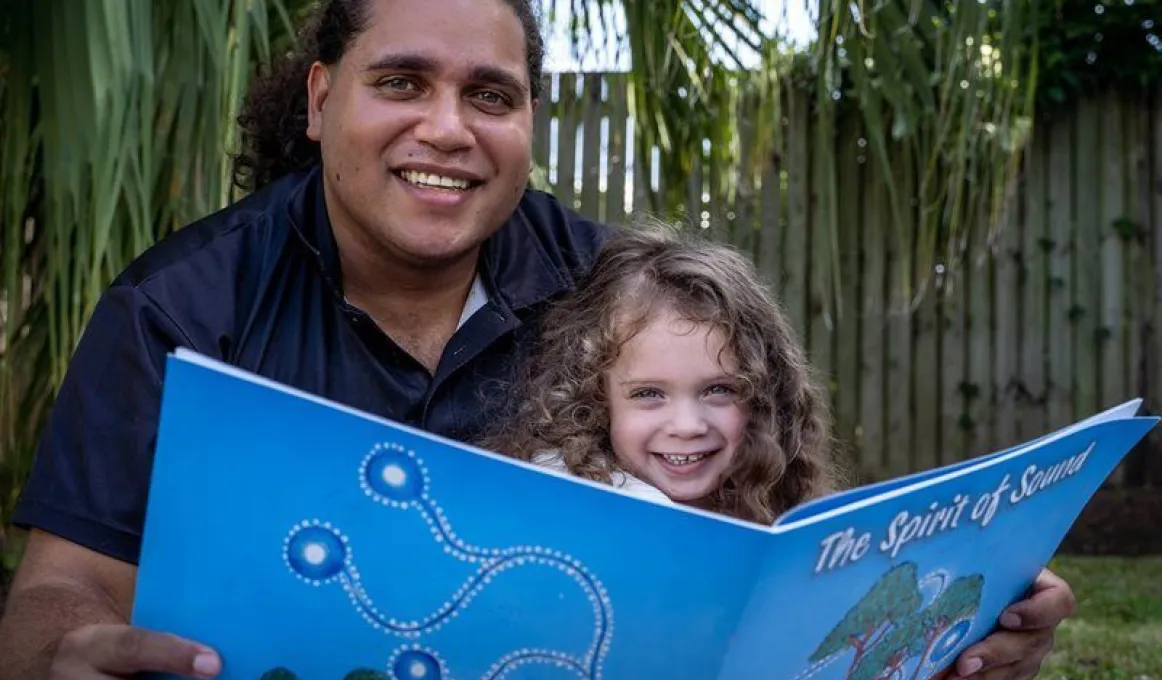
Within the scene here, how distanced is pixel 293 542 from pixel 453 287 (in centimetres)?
75

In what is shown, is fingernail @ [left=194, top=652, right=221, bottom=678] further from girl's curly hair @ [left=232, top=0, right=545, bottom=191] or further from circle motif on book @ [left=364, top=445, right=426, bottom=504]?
girl's curly hair @ [left=232, top=0, right=545, bottom=191]

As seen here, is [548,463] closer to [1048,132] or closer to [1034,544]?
[1034,544]

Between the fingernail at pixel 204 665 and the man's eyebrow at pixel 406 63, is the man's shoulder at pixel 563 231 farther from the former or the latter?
the fingernail at pixel 204 665

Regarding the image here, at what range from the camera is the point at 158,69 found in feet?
6.38

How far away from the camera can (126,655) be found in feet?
3.52

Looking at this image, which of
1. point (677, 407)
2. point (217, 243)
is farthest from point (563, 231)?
point (217, 243)

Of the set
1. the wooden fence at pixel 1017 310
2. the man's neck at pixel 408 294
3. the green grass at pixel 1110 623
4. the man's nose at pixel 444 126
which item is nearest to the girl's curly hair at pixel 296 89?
the man's nose at pixel 444 126

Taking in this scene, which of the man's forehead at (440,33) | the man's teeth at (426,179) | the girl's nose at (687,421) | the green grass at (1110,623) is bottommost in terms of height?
the green grass at (1110,623)

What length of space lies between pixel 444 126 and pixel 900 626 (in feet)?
2.41

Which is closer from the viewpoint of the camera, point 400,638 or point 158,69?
point 400,638

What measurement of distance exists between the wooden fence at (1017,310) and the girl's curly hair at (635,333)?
10.1ft

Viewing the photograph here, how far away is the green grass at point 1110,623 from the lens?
293 centimetres

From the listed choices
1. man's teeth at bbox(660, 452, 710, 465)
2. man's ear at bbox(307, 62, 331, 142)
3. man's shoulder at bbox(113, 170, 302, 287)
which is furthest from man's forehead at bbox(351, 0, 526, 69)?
man's teeth at bbox(660, 452, 710, 465)

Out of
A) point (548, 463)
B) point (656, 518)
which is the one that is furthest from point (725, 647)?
point (548, 463)
